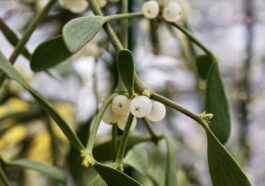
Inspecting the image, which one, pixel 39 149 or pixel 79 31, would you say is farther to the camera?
pixel 39 149

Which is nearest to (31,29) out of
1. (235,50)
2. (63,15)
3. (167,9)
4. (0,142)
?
(167,9)

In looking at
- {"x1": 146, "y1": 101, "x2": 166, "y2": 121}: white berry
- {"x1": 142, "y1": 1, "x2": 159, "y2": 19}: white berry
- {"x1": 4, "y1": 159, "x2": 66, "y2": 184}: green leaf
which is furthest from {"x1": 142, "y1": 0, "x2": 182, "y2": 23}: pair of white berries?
{"x1": 4, "y1": 159, "x2": 66, "y2": 184}: green leaf

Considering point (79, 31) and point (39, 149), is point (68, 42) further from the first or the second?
point (39, 149)

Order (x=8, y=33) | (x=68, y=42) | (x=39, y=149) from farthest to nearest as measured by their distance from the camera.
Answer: (x=39, y=149), (x=8, y=33), (x=68, y=42)

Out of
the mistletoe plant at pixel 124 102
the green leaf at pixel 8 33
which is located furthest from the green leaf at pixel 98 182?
the green leaf at pixel 8 33

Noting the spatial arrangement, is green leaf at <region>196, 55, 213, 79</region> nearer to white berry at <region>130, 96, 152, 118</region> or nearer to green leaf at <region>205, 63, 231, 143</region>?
green leaf at <region>205, 63, 231, 143</region>

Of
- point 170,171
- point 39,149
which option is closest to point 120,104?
point 170,171

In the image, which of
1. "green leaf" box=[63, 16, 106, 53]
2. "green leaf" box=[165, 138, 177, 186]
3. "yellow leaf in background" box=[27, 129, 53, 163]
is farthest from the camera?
"yellow leaf in background" box=[27, 129, 53, 163]
